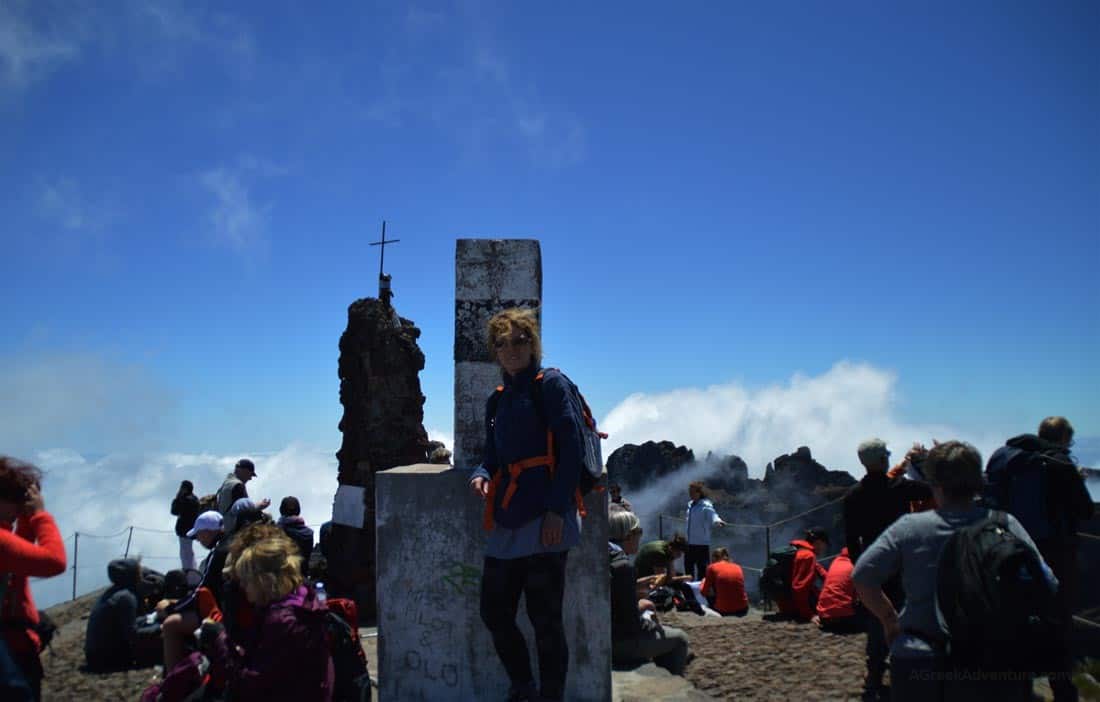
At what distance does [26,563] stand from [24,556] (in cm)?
3

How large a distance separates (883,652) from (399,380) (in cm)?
1196

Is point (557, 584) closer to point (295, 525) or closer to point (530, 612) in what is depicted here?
point (530, 612)

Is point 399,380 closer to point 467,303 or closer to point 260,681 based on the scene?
point 467,303

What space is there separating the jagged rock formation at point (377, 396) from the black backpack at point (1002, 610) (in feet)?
42.9

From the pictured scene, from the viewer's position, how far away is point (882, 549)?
310 centimetres

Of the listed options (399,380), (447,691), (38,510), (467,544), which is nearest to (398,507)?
(467,544)

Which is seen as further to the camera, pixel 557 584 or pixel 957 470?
pixel 557 584

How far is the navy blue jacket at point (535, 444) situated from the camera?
3.80m

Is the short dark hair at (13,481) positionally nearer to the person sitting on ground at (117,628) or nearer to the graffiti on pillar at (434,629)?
the graffiti on pillar at (434,629)

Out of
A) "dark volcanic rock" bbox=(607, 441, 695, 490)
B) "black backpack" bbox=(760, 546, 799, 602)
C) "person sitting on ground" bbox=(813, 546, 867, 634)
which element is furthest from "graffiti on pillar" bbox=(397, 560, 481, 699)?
"dark volcanic rock" bbox=(607, 441, 695, 490)

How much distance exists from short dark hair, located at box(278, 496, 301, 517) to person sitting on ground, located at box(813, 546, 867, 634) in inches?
192

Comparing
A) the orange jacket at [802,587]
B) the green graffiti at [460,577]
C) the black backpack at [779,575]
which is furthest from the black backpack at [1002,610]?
the black backpack at [779,575]

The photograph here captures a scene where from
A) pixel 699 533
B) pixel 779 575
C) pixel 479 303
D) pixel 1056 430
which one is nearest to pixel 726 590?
pixel 779 575

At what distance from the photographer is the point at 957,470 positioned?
307cm
